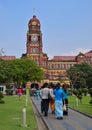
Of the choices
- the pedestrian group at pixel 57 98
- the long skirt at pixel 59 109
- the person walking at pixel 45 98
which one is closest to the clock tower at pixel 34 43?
the pedestrian group at pixel 57 98

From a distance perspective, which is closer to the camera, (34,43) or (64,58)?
(34,43)

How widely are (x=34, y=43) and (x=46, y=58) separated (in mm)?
8856

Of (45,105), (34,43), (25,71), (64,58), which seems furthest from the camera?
(64,58)

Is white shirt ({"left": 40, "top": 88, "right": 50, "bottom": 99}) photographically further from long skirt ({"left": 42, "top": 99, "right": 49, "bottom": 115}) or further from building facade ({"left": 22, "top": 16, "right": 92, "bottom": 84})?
building facade ({"left": 22, "top": 16, "right": 92, "bottom": 84})

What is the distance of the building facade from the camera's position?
14900cm

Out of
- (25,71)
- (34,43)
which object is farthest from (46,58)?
(25,71)

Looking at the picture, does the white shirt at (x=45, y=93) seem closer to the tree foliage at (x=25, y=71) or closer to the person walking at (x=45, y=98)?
the person walking at (x=45, y=98)

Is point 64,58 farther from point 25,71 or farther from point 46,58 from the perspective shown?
point 25,71

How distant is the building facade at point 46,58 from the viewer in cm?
14900

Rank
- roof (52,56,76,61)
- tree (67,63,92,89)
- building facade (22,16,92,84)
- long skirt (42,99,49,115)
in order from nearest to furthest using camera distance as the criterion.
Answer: long skirt (42,99,49,115), tree (67,63,92,89), building facade (22,16,92,84), roof (52,56,76,61)

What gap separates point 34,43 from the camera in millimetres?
148875

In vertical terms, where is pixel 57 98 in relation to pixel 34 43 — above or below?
below

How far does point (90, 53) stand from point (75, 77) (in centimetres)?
3172

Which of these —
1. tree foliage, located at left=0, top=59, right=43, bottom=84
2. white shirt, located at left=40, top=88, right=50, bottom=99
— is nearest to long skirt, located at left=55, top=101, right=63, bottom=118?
white shirt, located at left=40, top=88, right=50, bottom=99
